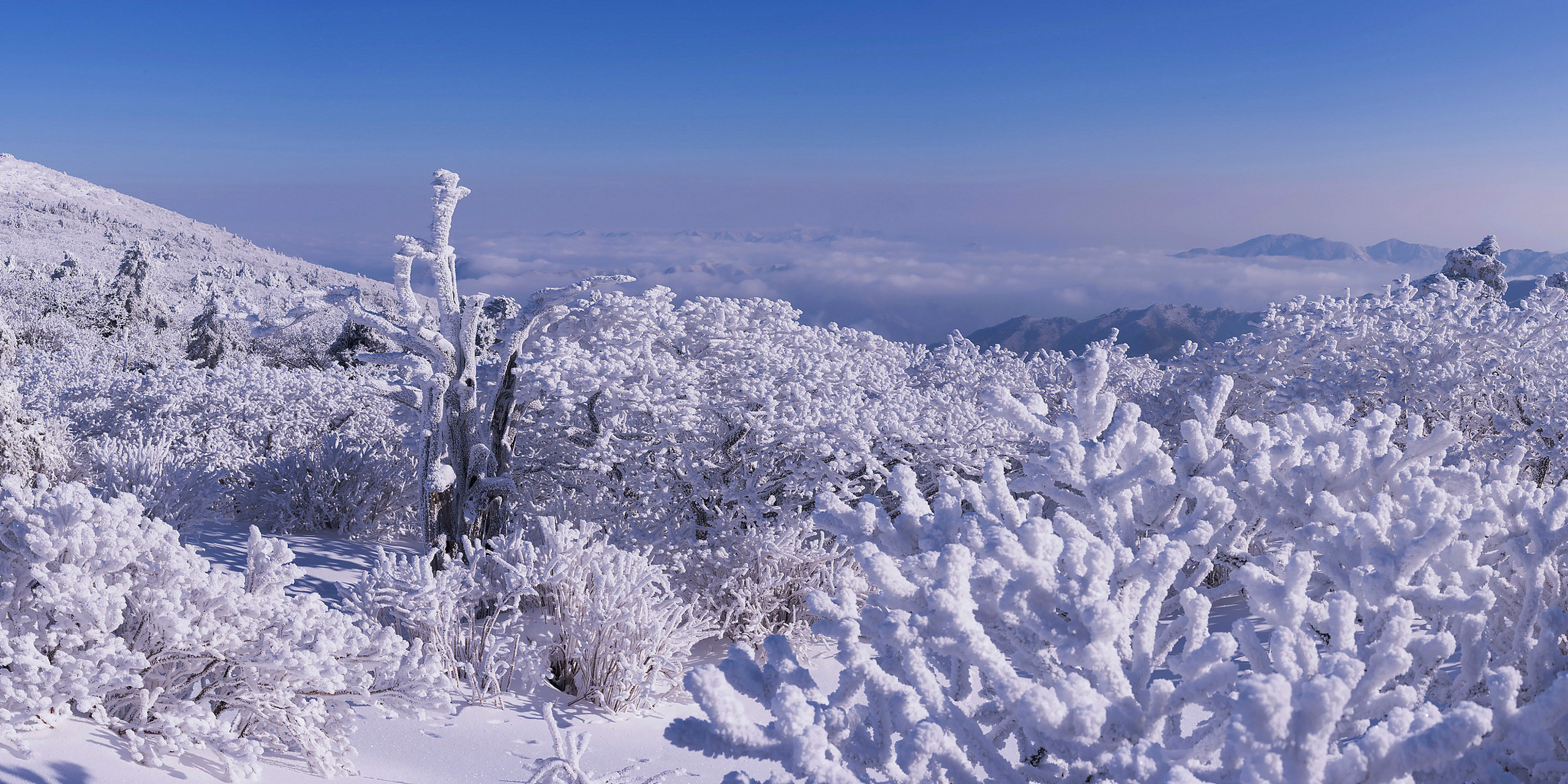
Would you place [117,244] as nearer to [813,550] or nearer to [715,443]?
[715,443]

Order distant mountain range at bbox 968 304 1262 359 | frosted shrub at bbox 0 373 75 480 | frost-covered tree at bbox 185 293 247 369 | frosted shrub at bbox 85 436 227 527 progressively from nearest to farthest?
frosted shrub at bbox 85 436 227 527
frosted shrub at bbox 0 373 75 480
frost-covered tree at bbox 185 293 247 369
distant mountain range at bbox 968 304 1262 359

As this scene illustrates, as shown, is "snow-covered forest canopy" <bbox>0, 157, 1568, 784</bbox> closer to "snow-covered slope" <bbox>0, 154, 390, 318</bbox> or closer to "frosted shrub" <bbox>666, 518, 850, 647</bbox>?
"frosted shrub" <bbox>666, 518, 850, 647</bbox>

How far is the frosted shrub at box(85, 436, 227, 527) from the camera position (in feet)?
25.8

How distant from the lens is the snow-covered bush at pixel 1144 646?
173 cm

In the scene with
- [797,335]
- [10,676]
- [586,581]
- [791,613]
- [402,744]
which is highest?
[797,335]

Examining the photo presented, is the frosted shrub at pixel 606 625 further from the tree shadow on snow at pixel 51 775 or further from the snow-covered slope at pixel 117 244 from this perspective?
the snow-covered slope at pixel 117 244

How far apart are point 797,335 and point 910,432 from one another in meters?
2.44

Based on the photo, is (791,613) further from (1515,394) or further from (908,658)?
(1515,394)

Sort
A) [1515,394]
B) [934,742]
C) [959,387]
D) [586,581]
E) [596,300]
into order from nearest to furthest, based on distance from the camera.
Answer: [934,742], [586,581], [596,300], [1515,394], [959,387]

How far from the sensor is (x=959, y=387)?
1484 cm

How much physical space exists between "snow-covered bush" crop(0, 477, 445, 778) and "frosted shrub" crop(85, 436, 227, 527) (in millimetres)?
4871

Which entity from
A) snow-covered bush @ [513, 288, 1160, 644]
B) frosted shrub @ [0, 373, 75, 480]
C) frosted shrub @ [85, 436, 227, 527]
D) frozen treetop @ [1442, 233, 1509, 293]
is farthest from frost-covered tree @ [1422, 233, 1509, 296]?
frosted shrub @ [0, 373, 75, 480]

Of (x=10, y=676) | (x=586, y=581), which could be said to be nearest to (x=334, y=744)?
(x=10, y=676)

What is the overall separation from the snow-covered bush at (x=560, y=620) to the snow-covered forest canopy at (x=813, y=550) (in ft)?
0.11
